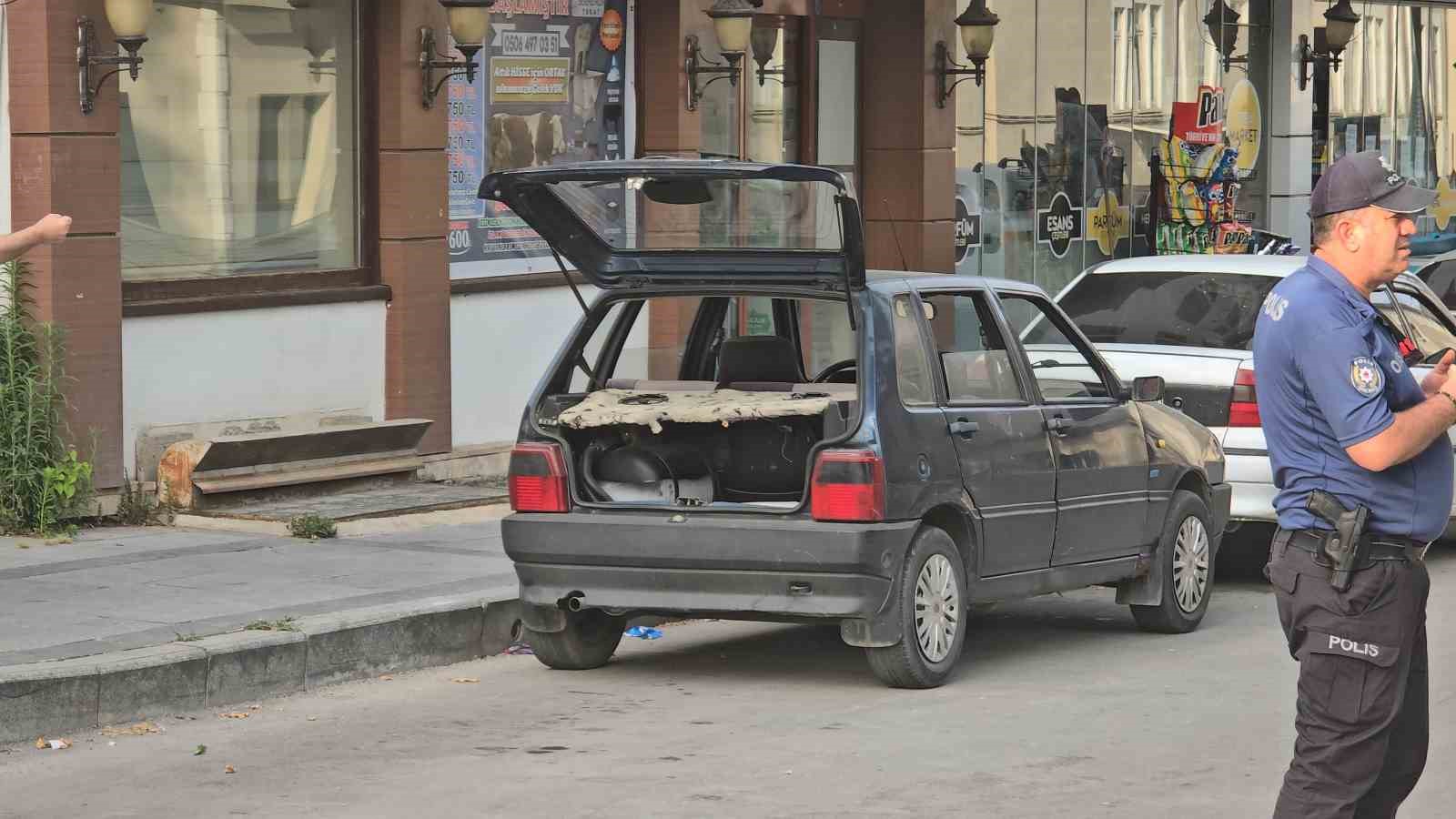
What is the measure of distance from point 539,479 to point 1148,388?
9.23ft

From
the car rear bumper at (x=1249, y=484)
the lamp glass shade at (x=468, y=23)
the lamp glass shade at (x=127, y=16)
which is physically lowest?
the car rear bumper at (x=1249, y=484)

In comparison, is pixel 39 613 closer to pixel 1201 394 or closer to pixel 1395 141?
pixel 1201 394

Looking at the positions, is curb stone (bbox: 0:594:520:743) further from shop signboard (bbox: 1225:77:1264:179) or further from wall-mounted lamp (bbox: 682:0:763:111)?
shop signboard (bbox: 1225:77:1264:179)

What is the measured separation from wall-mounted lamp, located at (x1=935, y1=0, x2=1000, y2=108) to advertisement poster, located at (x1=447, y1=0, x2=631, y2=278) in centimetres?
369

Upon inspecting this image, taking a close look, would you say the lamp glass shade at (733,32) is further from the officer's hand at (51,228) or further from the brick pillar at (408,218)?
the officer's hand at (51,228)

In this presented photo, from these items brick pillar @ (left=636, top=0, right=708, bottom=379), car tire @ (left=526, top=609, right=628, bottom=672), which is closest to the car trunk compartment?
car tire @ (left=526, top=609, right=628, bottom=672)

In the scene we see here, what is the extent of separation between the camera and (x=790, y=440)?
9.09 m

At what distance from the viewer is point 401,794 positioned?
692cm

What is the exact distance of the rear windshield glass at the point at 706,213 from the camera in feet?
28.7

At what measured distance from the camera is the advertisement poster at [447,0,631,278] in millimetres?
15094

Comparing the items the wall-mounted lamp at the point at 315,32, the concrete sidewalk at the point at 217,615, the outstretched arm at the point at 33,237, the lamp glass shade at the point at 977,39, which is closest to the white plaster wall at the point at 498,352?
the wall-mounted lamp at the point at 315,32

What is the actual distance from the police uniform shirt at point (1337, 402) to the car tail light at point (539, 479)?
4180 millimetres

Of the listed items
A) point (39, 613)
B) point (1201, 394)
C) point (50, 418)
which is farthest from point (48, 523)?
point (1201, 394)

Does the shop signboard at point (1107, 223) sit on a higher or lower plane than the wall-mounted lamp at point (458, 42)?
lower
